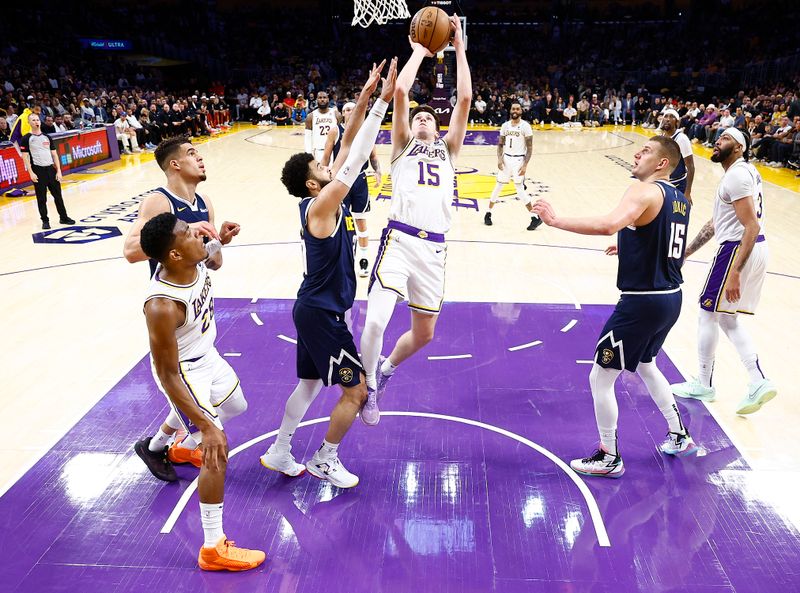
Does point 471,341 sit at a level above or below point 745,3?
below

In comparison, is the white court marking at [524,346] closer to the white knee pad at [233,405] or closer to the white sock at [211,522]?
the white knee pad at [233,405]

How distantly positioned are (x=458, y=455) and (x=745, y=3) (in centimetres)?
4175

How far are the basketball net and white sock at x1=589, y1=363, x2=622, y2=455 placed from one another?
6782 mm

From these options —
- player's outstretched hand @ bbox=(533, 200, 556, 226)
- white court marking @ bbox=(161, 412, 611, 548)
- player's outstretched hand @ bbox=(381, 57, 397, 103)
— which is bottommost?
white court marking @ bbox=(161, 412, 611, 548)

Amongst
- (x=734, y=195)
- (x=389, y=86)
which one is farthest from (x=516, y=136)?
(x=389, y=86)

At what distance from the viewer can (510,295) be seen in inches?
294

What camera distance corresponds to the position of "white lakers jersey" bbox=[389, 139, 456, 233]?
4.73 metres

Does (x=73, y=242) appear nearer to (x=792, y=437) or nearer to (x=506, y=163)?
(x=506, y=163)

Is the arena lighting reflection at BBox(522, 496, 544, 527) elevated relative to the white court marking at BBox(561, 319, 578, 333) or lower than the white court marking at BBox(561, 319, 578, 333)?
elevated

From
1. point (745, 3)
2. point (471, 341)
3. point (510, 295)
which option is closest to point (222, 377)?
point (471, 341)

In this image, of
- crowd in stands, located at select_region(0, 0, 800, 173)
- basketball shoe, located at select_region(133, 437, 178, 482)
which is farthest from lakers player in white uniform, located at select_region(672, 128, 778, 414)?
crowd in stands, located at select_region(0, 0, 800, 173)

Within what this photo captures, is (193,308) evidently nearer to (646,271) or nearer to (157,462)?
(157,462)

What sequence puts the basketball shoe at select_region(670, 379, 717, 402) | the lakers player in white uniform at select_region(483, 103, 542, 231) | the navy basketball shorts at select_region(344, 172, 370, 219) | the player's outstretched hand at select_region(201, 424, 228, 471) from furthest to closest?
the lakers player in white uniform at select_region(483, 103, 542, 231) → the navy basketball shorts at select_region(344, 172, 370, 219) → the basketball shoe at select_region(670, 379, 717, 402) → the player's outstretched hand at select_region(201, 424, 228, 471)

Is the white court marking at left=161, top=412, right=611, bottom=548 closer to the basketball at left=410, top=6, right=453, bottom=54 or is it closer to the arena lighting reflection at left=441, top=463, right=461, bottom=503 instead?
the arena lighting reflection at left=441, top=463, right=461, bottom=503
